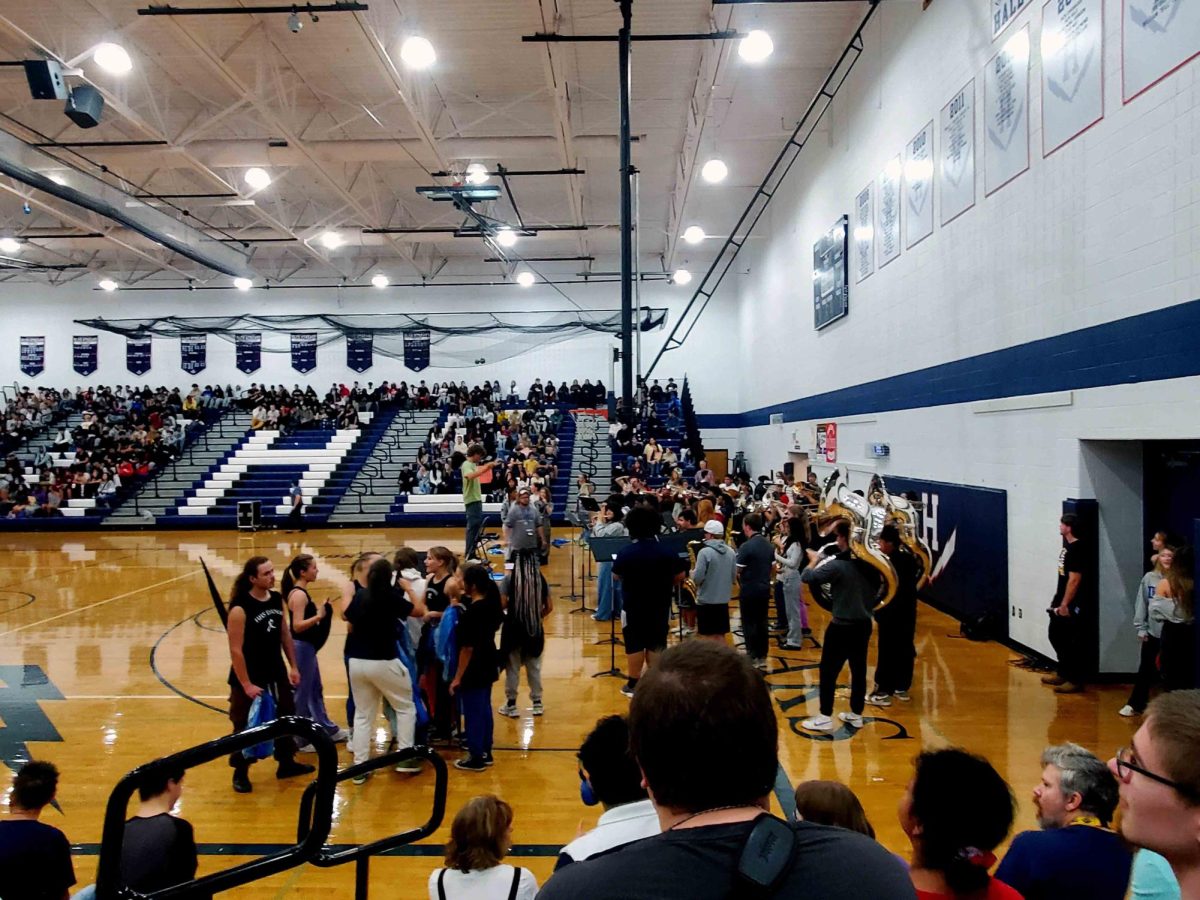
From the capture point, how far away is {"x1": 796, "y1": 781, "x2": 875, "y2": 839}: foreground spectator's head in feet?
7.01

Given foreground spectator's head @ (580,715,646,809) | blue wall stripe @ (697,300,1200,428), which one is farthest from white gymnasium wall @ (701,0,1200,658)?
foreground spectator's head @ (580,715,646,809)

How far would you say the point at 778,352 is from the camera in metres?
19.7

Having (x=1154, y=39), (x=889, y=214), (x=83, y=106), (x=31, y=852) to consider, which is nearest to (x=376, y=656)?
(x=31, y=852)

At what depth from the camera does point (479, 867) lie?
258 centimetres

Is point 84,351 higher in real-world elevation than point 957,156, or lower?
higher

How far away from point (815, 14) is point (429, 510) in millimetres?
14846

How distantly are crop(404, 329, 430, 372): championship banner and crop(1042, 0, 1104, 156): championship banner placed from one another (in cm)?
2338

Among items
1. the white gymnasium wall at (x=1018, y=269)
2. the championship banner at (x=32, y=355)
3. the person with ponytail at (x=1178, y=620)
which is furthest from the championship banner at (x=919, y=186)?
the championship banner at (x=32, y=355)

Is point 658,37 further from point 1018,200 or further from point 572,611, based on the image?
point 572,611

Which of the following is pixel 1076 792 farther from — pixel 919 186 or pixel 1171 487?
pixel 919 186

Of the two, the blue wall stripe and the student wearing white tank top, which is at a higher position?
the blue wall stripe

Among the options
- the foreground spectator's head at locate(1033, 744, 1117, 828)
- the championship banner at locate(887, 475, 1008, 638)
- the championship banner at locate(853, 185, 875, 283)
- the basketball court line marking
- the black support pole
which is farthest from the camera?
the championship banner at locate(853, 185, 875, 283)

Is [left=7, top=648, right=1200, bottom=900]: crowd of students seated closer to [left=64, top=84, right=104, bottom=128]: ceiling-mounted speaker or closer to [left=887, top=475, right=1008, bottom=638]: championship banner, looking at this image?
[left=887, top=475, right=1008, bottom=638]: championship banner

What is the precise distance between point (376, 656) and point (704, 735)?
4.13 m
